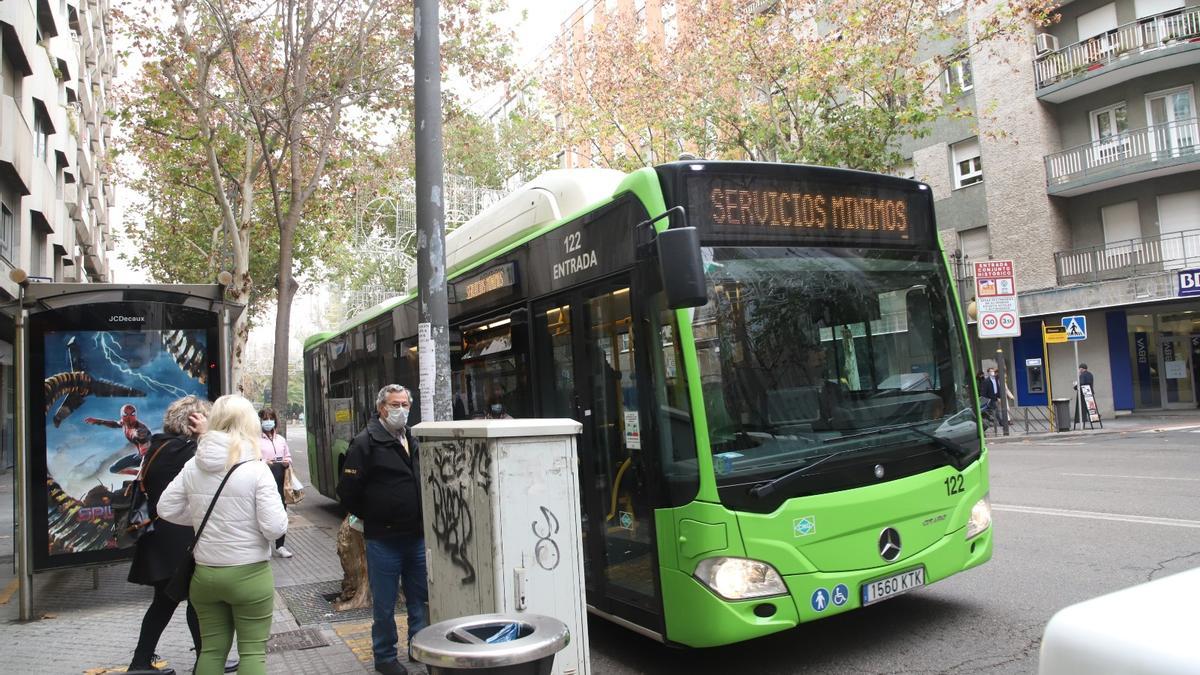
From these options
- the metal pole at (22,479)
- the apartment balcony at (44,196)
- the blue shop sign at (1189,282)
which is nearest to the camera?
the metal pole at (22,479)

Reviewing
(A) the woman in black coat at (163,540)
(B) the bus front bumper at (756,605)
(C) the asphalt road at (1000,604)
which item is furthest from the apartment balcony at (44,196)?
(B) the bus front bumper at (756,605)

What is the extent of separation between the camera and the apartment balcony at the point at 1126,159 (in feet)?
74.3

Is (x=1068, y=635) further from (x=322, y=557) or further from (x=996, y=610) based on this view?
(x=322, y=557)

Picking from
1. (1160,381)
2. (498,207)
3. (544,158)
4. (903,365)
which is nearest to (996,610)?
(903,365)

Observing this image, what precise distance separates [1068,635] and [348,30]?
617 inches

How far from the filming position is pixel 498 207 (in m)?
7.94

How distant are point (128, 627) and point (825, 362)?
19.0 ft

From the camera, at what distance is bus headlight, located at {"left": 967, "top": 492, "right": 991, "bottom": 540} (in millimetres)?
5480

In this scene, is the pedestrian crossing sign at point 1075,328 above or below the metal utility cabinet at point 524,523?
above

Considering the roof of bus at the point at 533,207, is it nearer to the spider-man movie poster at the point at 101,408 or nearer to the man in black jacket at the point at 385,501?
the man in black jacket at the point at 385,501

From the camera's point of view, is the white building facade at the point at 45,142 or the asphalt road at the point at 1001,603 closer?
the asphalt road at the point at 1001,603

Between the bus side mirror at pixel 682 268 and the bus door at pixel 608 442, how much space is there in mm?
691

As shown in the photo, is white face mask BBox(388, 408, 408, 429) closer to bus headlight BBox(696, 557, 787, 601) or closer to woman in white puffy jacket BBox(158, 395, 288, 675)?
woman in white puffy jacket BBox(158, 395, 288, 675)

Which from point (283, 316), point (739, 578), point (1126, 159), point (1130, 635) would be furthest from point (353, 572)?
point (1126, 159)
